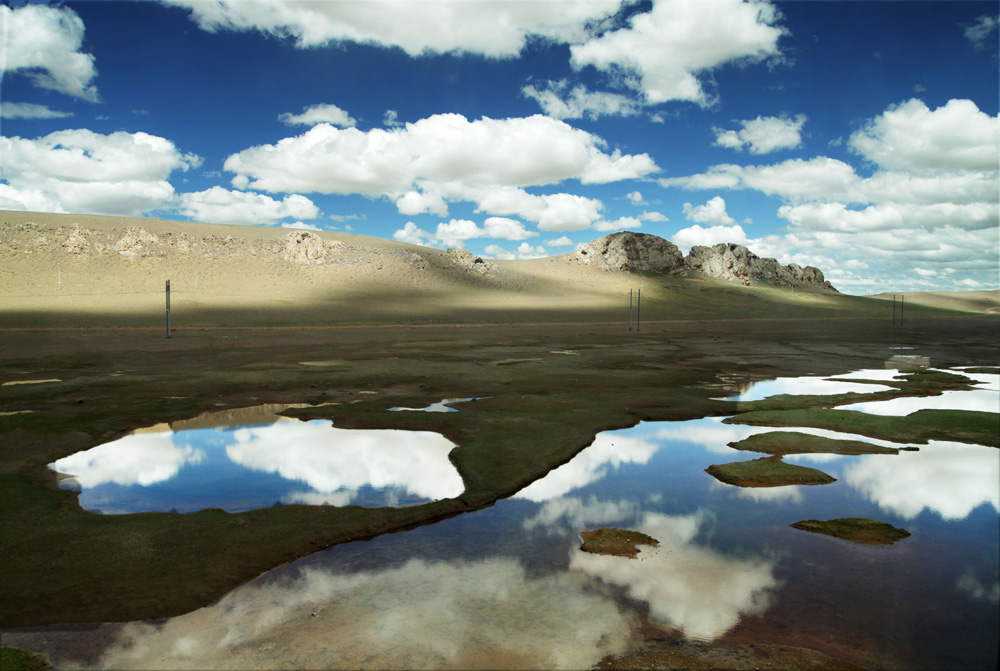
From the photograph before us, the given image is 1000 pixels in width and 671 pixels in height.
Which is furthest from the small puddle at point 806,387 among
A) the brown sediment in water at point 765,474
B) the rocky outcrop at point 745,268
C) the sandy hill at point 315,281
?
the rocky outcrop at point 745,268

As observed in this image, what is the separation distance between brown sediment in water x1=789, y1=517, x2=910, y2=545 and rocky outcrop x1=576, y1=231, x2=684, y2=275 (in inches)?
6119

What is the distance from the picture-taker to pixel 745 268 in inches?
6821

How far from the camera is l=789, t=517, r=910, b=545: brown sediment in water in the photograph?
7.15 metres

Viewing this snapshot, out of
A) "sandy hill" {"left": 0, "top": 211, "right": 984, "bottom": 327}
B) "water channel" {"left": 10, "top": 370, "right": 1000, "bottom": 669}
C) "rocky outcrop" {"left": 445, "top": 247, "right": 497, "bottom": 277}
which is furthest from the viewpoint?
"rocky outcrop" {"left": 445, "top": 247, "right": 497, "bottom": 277}

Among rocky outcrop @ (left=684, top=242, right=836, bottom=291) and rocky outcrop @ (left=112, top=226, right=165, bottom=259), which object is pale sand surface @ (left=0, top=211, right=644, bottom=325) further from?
rocky outcrop @ (left=684, top=242, right=836, bottom=291)

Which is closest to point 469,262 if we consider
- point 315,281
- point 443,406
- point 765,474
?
point 315,281

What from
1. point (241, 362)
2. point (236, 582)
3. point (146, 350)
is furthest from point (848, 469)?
point (146, 350)

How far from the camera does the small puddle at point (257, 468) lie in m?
8.58

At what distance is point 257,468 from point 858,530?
889 cm

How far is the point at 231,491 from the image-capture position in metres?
8.99

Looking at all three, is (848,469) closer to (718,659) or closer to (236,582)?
(718,659)

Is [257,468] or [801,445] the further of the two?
[801,445]

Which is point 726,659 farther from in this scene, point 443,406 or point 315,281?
point 315,281

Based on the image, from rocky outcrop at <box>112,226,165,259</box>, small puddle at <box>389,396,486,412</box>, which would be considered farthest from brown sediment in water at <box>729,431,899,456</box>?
rocky outcrop at <box>112,226,165,259</box>
